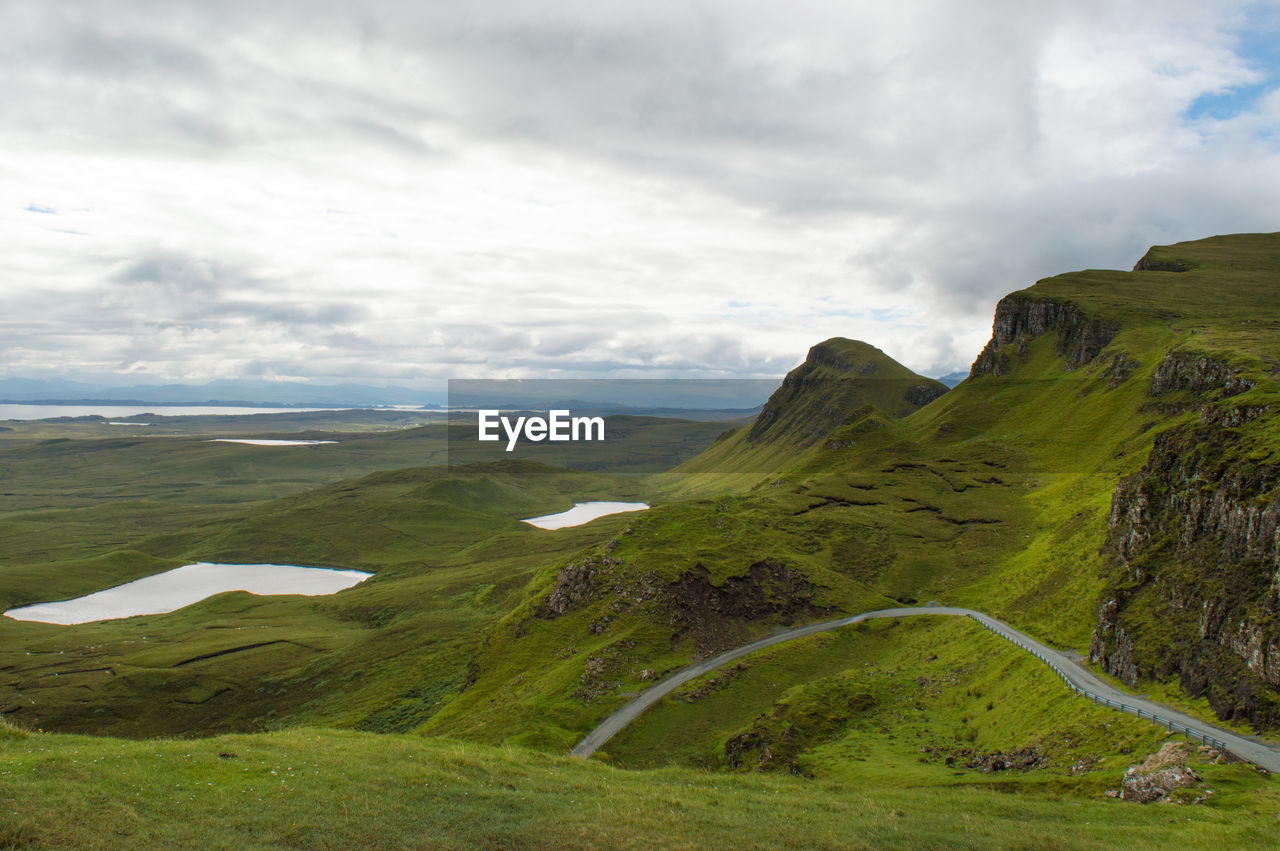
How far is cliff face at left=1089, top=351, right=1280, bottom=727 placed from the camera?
52969 millimetres

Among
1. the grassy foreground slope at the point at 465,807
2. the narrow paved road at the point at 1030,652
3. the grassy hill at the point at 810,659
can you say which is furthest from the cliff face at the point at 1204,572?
the grassy foreground slope at the point at 465,807

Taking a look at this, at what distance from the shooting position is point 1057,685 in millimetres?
63938

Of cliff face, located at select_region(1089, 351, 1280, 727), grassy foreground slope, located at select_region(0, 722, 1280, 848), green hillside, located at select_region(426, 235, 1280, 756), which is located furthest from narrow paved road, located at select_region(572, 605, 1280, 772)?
Answer: grassy foreground slope, located at select_region(0, 722, 1280, 848)

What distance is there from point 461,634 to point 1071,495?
122481 mm

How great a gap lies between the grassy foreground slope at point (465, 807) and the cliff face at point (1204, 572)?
667 inches

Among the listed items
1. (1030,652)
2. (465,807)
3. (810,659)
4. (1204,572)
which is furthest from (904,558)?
(465,807)

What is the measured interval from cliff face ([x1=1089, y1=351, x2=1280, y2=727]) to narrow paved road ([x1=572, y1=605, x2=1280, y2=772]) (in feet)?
9.66

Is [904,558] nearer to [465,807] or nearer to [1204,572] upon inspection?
[1204,572]

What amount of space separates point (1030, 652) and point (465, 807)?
207 ft

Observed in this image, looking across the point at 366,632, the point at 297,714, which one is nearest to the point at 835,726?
the point at 297,714

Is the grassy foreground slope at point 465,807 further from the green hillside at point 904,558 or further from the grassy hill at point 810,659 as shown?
Answer: the green hillside at point 904,558

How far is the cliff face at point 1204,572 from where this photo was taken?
174 feet

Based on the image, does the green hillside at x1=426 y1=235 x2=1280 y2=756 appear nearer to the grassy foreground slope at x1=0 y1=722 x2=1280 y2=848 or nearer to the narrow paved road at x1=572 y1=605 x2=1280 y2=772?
the narrow paved road at x1=572 y1=605 x2=1280 y2=772

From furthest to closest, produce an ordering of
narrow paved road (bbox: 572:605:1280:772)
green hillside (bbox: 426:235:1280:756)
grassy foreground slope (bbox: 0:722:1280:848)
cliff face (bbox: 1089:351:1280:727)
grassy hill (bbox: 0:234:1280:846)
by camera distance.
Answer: green hillside (bbox: 426:235:1280:756), cliff face (bbox: 1089:351:1280:727), narrow paved road (bbox: 572:605:1280:772), grassy hill (bbox: 0:234:1280:846), grassy foreground slope (bbox: 0:722:1280:848)
